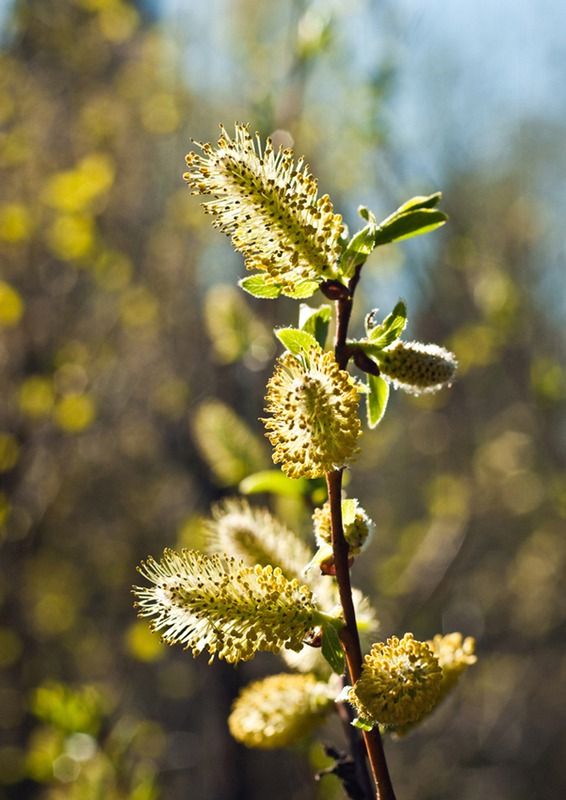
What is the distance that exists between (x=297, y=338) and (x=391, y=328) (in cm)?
8

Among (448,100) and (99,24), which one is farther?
(99,24)

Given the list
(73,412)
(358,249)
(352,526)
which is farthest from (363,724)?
(73,412)

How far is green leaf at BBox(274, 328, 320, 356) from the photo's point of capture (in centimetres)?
69

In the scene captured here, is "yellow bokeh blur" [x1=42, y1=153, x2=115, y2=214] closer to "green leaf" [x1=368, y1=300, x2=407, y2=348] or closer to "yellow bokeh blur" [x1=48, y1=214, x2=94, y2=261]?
"yellow bokeh blur" [x1=48, y1=214, x2=94, y2=261]

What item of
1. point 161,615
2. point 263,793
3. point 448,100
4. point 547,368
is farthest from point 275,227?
point 263,793

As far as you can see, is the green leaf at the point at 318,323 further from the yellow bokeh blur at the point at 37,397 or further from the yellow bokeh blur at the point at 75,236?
the yellow bokeh blur at the point at 37,397

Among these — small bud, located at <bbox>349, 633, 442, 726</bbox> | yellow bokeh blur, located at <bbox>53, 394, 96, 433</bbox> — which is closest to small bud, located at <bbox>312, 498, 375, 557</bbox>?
small bud, located at <bbox>349, 633, 442, 726</bbox>

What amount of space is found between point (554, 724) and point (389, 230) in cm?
585

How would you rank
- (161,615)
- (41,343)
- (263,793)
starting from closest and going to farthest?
1. (161,615)
2. (41,343)
3. (263,793)

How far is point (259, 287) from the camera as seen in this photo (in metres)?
0.72

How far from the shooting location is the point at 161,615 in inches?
26.0

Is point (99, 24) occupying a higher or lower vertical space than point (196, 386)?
higher

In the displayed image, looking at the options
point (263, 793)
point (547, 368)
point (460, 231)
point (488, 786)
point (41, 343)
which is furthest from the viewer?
point (488, 786)

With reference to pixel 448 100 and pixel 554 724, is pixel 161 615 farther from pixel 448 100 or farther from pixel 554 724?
pixel 554 724
